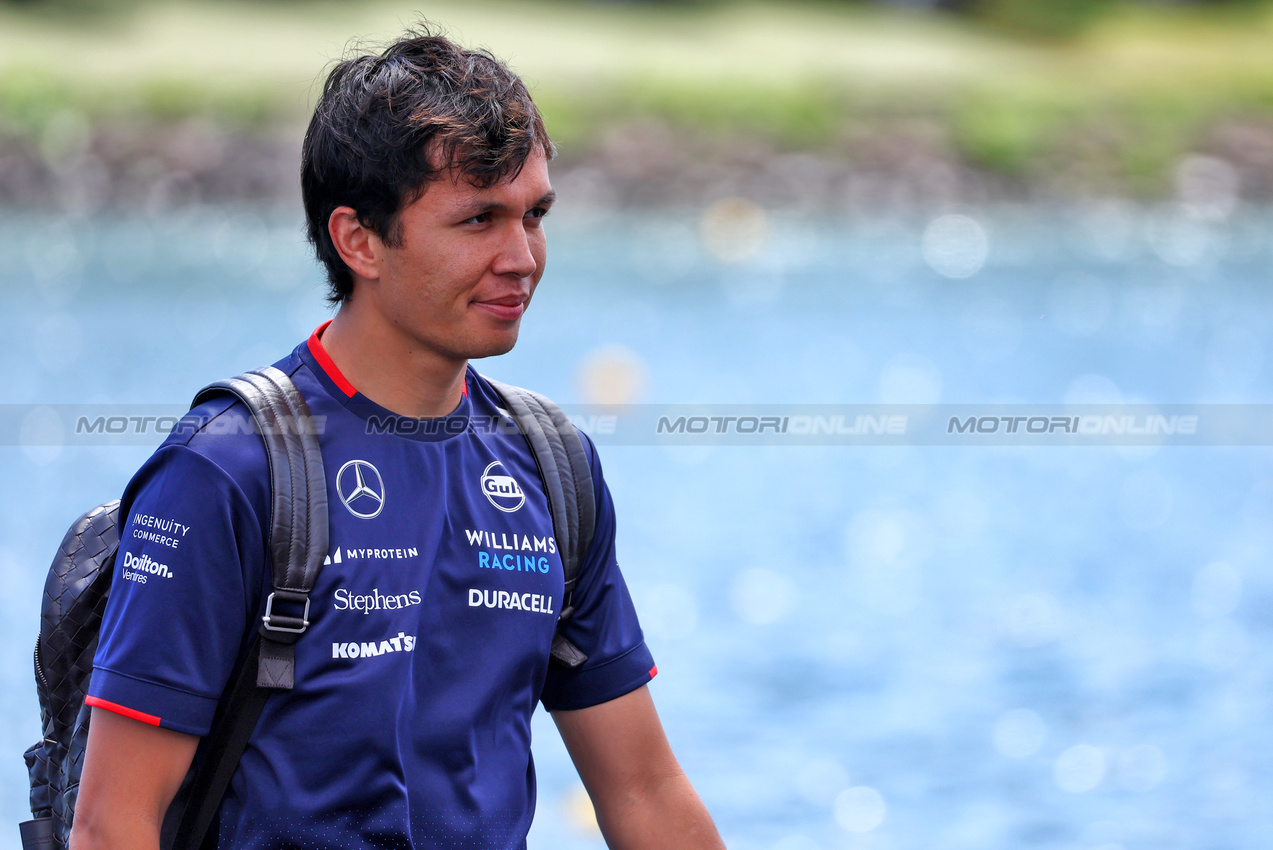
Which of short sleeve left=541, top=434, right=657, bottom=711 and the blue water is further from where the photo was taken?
the blue water

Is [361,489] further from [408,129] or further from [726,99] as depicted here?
[726,99]

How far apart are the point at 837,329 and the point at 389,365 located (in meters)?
26.8

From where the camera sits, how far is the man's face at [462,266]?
85.0 inches

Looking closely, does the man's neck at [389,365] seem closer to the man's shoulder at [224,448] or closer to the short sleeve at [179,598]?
the man's shoulder at [224,448]

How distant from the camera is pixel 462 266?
216cm

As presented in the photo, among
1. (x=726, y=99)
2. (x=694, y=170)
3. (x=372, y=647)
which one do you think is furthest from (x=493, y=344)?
(x=726, y=99)

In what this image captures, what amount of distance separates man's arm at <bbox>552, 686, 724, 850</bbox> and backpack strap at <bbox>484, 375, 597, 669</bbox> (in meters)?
0.12

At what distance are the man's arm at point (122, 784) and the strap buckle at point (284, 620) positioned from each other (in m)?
0.19

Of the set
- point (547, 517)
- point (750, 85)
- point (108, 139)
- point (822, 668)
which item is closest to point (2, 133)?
point (108, 139)

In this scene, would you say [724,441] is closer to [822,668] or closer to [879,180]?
[822,668]

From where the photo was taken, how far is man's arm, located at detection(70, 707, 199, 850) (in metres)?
1.91

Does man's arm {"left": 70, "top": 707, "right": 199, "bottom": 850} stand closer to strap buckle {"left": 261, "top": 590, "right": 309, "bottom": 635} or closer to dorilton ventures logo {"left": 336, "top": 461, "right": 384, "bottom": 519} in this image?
strap buckle {"left": 261, "top": 590, "right": 309, "bottom": 635}
